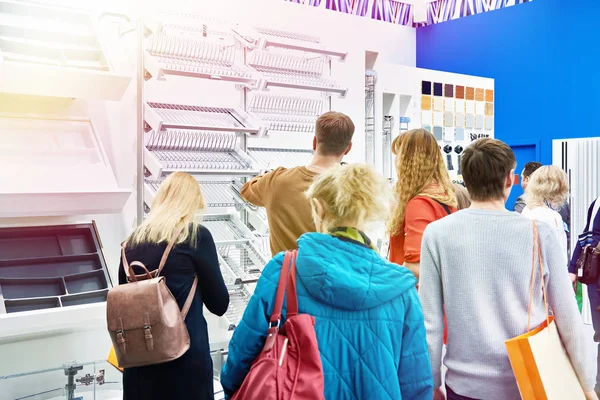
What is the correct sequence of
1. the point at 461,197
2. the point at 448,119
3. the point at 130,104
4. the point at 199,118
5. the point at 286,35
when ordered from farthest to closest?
the point at 448,119 → the point at 286,35 → the point at 130,104 → the point at 199,118 → the point at 461,197

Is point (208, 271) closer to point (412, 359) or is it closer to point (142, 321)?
point (142, 321)

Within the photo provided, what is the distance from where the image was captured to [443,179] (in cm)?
257

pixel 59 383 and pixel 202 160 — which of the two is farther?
pixel 202 160

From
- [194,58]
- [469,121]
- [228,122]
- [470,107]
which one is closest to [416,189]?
[228,122]

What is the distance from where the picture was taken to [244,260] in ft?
13.9

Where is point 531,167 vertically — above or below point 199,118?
below

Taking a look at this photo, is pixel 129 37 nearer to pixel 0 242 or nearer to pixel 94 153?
pixel 94 153

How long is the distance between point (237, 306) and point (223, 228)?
1.99 ft

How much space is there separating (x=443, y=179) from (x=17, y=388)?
8.06ft

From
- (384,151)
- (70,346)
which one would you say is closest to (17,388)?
(70,346)

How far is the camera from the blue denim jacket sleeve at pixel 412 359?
5.44 ft

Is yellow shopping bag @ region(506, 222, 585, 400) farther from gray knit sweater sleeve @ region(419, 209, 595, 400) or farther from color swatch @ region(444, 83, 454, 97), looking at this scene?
color swatch @ region(444, 83, 454, 97)

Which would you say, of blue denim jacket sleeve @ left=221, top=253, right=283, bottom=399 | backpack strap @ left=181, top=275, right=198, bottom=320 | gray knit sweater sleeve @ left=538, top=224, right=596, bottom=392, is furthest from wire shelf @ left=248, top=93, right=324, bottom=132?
blue denim jacket sleeve @ left=221, top=253, right=283, bottom=399

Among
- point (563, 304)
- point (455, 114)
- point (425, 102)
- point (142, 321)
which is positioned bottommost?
point (142, 321)
